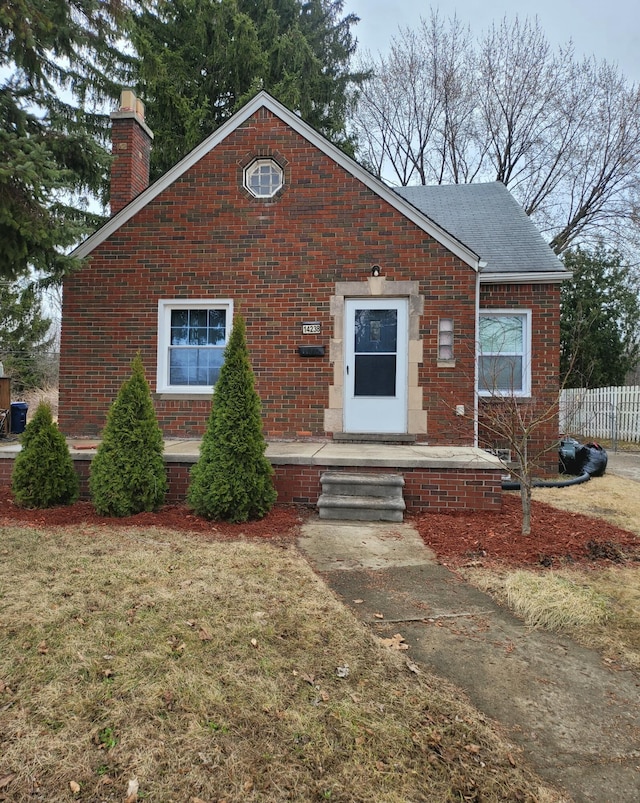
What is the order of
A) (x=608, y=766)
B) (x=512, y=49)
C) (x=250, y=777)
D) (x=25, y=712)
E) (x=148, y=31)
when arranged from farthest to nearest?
1. (x=512, y=49)
2. (x=148, y=31)
3. (x=25, y=712)
4. (x=608, y=766)
5. (x=250, y=777)

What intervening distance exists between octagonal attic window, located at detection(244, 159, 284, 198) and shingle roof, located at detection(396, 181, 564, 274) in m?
3.54

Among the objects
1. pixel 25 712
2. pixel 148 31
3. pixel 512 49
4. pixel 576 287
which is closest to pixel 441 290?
pixel 25 712

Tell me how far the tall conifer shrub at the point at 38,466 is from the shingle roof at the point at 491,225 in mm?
6822

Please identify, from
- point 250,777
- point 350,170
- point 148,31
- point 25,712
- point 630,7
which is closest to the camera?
point 250,777

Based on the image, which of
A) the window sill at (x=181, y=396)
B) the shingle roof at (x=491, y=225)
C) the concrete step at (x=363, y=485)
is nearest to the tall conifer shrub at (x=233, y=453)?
the concrete step at (x=363, y=485)

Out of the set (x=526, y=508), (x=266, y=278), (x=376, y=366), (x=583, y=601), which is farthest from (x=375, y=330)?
(x=583, y=601)

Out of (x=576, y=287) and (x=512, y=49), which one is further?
(x=512, y=49)

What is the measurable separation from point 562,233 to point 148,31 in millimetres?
18145

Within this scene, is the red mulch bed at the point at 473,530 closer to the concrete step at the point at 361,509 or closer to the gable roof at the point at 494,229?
the concrete step at the point at 361,509

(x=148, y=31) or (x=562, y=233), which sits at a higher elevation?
(x=148, y=31)

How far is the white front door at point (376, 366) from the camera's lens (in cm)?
802

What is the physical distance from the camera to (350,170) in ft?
26.8

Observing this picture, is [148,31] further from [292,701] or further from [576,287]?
[292,701]

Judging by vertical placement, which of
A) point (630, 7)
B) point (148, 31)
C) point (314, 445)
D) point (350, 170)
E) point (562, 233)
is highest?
point (630, 7)
